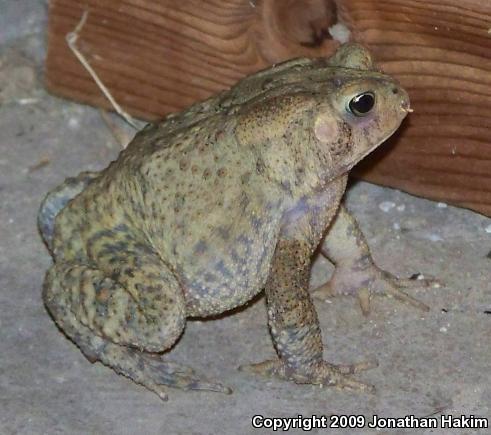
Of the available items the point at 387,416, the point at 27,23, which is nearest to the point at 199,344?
the point at 387,416

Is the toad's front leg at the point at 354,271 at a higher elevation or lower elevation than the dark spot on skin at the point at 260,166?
lower

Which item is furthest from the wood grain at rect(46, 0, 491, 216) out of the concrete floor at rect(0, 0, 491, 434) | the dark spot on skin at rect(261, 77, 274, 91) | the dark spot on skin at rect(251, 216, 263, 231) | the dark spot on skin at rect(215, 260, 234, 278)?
the dark spot on skin at rect(215, 260, 234, 278)

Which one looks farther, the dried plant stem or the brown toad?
the dried plant stem

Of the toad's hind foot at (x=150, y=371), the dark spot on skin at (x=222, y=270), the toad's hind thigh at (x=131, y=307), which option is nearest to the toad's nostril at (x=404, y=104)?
the dark spot on skin at (x=222, y=270)

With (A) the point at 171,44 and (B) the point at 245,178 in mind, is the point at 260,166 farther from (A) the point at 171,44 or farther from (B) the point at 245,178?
(A) the point at 171,44

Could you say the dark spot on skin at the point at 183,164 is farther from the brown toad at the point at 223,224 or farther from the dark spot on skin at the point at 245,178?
the dark spot on skin at the point at 245,178

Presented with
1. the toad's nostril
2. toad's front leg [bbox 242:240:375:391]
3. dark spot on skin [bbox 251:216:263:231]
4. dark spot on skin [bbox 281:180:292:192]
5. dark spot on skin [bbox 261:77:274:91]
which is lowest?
toad's front leg [bbox 242:240:375:391]

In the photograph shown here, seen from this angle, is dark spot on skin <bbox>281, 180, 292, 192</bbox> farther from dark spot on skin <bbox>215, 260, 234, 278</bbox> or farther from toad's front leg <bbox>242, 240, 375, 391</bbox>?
dark spot on skin <bbox>215, 260, 234, 278</bbox>
